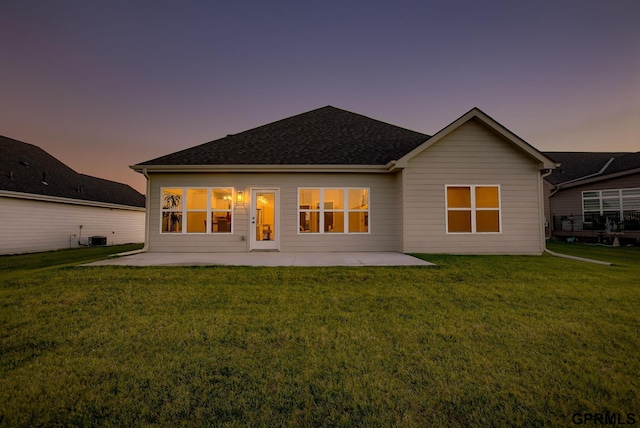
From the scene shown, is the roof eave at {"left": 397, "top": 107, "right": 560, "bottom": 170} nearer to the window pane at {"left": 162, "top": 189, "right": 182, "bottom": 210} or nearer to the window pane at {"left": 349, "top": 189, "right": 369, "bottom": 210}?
the window pane at {"left": 349, "top": 189, "right": 369, "bottom": 210}

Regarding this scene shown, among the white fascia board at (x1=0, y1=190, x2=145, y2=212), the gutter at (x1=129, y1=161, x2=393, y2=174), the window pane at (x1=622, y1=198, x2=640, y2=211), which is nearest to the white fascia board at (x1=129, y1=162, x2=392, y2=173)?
the gutter at (x1=129, y1=161, x2=393, y2=174)

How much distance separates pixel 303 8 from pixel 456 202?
11.5 meters

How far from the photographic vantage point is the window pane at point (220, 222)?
32.9 feet

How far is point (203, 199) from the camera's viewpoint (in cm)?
Result: 1004

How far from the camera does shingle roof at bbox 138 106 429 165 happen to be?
32.8 feet

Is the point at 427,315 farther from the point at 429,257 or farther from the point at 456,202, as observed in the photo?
the point at 456,202

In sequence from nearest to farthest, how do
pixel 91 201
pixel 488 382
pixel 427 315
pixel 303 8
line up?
pixel 488 382 → pixel 427 315 → pixel 303 8 → pixel 91 201

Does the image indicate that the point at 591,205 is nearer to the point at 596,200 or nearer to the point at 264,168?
the point at 596,200

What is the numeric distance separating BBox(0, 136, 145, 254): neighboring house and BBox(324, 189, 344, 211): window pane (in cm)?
1329

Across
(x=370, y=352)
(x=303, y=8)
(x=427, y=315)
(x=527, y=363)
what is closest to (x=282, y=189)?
(x=427, y=315)

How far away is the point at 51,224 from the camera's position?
1377 cm

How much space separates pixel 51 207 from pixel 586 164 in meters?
33.0

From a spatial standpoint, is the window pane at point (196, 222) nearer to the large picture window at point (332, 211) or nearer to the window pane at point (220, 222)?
the window pane at point (220, 222)

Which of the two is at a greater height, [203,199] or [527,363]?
[203,199]
